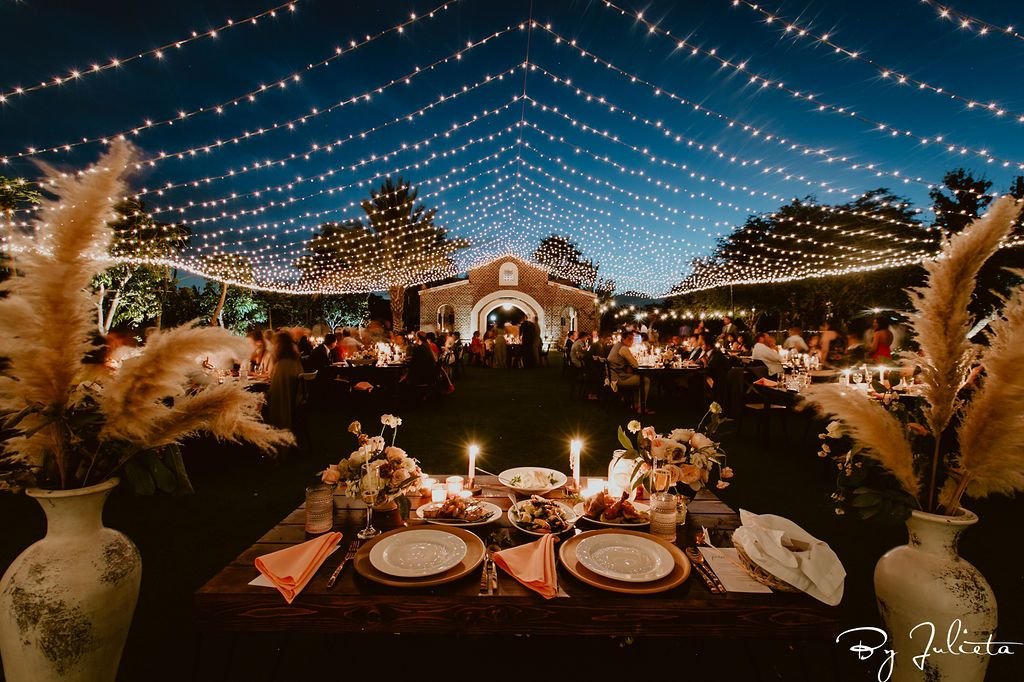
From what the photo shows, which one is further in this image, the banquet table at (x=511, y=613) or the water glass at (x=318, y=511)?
the water glass at (x=318, y=511)

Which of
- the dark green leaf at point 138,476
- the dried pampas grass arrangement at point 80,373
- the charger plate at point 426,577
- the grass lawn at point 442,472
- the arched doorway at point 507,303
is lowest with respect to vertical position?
the grass lawn at point 442,472

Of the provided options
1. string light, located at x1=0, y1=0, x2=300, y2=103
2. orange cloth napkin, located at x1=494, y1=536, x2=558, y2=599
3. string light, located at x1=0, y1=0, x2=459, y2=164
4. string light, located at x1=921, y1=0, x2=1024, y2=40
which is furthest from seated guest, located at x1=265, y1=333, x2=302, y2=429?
string light, located at x1=921, y1=0, x2=1024, y2=40

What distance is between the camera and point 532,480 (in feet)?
7.43

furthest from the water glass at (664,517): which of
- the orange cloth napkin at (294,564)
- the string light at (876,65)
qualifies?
the string light at (876,65)

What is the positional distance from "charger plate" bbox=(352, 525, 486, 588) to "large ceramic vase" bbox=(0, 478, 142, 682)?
0.69 m

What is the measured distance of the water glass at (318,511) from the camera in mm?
1787

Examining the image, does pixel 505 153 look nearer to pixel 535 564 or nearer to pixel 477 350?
pixel 477 350

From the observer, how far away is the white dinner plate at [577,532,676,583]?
1436 mm

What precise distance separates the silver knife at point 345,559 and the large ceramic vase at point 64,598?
598 millimetres

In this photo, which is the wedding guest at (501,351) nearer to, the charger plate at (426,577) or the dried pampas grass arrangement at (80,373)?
the charger plate at (426,577)

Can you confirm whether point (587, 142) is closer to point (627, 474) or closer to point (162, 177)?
point (162, 177)

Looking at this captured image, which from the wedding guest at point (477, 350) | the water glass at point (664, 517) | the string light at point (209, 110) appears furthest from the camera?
the wedding guest at point (477, 350)

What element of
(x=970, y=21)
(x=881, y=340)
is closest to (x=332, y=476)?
(x=970, y=21)

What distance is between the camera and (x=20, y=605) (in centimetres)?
123
